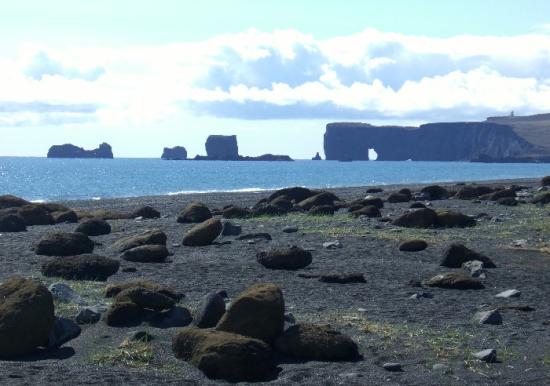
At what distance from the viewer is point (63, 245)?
19.4 metres

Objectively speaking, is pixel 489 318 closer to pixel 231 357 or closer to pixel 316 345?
pixel 316 345

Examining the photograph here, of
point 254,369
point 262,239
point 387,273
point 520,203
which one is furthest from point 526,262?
point 520,203

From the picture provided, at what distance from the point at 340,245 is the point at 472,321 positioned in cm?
823

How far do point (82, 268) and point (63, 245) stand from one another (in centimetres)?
383

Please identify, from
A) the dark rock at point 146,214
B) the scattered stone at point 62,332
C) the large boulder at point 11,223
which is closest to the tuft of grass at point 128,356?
the scattered stone at point 62,332

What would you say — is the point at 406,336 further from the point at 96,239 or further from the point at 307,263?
the point at 96,239

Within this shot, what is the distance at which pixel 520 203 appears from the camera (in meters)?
35.5

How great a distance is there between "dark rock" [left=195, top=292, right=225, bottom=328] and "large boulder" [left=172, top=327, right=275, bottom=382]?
1.04 meters

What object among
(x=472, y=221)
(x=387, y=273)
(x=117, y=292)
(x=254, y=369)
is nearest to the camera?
(x=254, y=369)

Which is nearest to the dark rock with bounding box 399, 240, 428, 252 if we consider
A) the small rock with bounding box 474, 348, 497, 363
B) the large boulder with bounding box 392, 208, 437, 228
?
the large boulder with bounding box 392, 208, 437, 228

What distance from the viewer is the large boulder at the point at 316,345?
1008cm

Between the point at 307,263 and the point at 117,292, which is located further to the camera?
the point at 307,263

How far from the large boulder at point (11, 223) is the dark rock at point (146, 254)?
32.0 feet

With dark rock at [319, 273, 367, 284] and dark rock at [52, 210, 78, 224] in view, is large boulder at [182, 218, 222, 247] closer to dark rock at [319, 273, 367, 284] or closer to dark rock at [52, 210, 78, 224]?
dark rock at [319, 273, 367, 284]
